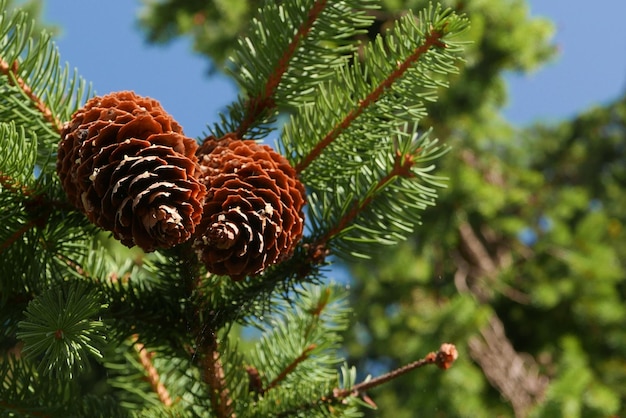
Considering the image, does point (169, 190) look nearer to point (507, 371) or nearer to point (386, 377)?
point (386, 377)

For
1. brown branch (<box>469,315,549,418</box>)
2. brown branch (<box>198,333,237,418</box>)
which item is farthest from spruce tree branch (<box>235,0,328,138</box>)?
brown branch (<box>469,315,549,418</box>)

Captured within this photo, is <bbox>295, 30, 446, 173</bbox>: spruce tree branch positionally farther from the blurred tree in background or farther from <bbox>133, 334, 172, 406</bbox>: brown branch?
the blurred tree in background

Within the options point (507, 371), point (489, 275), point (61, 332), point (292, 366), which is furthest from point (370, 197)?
point (489, 275)

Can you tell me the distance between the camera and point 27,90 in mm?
631

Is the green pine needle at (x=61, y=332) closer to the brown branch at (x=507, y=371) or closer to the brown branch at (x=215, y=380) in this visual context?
A: the brown branch at (x=215, y=380)

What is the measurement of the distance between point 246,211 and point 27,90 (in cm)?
25

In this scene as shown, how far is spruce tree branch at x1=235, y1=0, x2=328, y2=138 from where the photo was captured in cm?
69

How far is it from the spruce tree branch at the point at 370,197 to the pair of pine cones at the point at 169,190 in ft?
0.28

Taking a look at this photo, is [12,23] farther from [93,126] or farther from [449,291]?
[449,291]

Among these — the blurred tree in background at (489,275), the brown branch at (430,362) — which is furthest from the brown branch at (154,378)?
the blurred tree in background at (489,275)

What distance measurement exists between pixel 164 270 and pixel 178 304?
0.04 meters

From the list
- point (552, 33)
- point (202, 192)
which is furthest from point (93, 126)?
point (552, 33)

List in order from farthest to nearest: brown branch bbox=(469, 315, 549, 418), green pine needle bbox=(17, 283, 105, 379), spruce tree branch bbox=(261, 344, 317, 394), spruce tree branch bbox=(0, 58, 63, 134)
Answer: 1. brown branch bbox=(469, 315, 549, 418)
2. spruce tree branch bbox=(261, 344, 317, 394)
3. spruce tree branch bbox=(0, 58, 63, 134)
4. green pine needle bbox=(17, 283, 105, 379)

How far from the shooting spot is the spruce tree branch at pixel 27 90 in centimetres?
61
